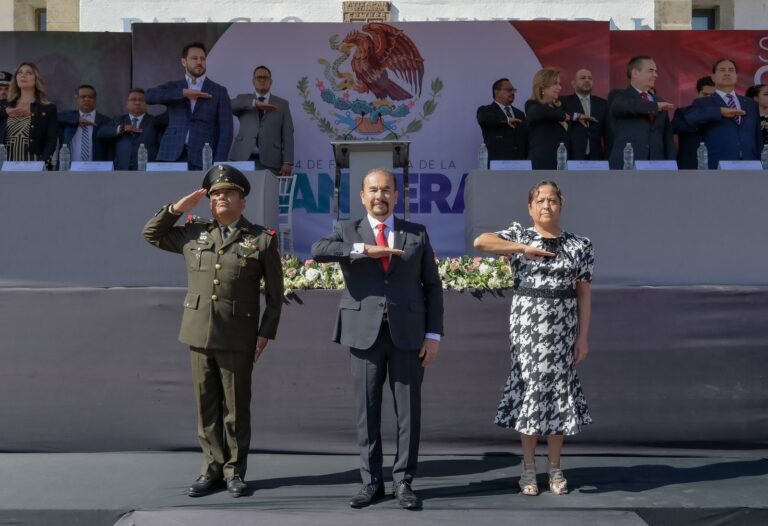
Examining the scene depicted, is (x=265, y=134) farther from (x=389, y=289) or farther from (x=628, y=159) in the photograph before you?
(x=389, y=289)

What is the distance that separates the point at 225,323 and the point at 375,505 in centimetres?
103

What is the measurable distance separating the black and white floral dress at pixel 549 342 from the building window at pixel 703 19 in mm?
8336

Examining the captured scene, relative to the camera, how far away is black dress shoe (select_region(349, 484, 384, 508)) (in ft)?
11.7

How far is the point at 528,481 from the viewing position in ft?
12.5

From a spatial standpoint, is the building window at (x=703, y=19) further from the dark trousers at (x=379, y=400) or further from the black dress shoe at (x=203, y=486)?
the black dress shoe at (x=203, y=486)

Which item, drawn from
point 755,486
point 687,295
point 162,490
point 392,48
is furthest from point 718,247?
point 392,48

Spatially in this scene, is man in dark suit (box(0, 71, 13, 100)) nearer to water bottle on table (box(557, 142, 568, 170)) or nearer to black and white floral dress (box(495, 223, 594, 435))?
water bottle on table (box(557, 142, 568, 170))

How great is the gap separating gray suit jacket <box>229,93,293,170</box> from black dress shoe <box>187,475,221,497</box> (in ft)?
15.2

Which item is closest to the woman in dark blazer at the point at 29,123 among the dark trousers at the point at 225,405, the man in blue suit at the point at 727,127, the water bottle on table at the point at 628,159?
the dark trousers at the point at 225,405

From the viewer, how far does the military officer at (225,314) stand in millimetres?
3775

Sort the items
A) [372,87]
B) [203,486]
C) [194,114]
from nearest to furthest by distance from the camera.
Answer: [203,486] → [194,114] → [372,87]

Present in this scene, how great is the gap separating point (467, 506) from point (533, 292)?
99 cm

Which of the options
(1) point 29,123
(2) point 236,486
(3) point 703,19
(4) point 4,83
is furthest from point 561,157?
(3) point 703,19

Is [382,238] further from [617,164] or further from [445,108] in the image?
[445,108]
